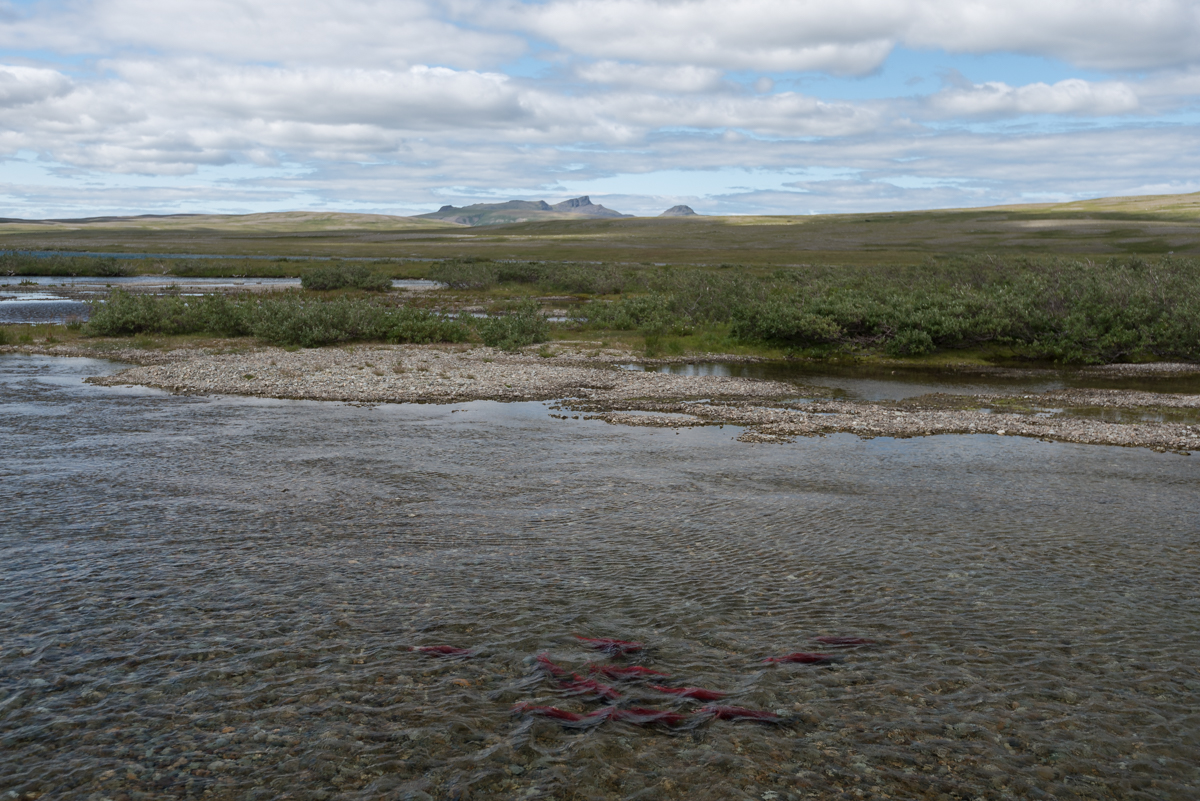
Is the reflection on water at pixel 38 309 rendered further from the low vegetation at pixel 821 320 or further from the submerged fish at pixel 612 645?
the submerged fish at pixel 612 645

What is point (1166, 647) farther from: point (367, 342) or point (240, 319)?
point (240, 319)

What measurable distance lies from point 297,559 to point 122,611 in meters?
2.75

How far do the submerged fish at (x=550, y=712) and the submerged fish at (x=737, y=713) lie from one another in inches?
55.5

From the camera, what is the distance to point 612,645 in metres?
10.7

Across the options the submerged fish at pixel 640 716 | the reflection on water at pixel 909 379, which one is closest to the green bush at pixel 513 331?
the reflection on water at pixel 909 379

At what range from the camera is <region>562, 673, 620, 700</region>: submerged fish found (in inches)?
374

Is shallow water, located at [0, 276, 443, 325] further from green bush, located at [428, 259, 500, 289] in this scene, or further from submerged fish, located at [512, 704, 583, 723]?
submerged fish, located at [512, 704, 583, 723]

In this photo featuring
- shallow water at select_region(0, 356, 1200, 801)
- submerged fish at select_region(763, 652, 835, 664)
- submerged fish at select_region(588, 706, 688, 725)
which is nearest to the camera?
shallow water at select_region(0, 356, 1200, 801)

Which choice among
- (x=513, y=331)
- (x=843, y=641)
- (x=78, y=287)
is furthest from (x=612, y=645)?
(x=78, y=287)

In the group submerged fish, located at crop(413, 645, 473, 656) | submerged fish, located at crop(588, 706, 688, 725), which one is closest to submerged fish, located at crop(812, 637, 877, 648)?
submerged fish, located at crop(588, 706, 688, 725)

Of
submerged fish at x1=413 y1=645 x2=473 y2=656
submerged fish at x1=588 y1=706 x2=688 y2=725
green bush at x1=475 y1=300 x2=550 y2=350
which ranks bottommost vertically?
submerged fish at x1=588 y1=706 x2=688 y2=725

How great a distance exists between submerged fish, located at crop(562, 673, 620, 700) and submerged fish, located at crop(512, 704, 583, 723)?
1.32 feet

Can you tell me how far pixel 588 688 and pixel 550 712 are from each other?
2.12ft

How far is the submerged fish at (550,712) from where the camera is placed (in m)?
9.02
